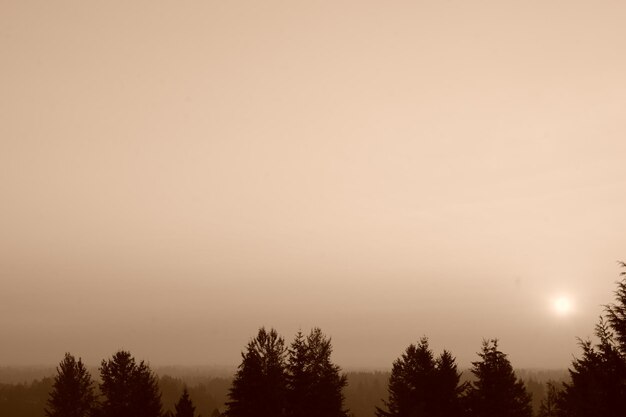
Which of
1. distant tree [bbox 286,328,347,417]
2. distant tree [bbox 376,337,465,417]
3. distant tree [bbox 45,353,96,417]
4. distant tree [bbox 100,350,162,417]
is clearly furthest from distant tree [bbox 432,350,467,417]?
distant tree [bbox 45,353,96,417]

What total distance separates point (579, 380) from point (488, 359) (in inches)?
328

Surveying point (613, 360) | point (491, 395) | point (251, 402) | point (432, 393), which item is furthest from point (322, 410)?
point (613, 360)

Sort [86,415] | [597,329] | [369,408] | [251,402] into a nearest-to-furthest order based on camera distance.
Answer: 1. [597,329]
2. [251,402]
3. [86,415]
4. [369,408]

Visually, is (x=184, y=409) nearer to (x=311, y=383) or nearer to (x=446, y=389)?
(x=311, y=383)

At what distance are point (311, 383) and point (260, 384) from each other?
169 inches

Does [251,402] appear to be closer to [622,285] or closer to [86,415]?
[622,285]

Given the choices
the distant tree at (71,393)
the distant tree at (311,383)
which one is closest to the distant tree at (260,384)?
the distant tree at (311,383)

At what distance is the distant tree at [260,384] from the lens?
116ft

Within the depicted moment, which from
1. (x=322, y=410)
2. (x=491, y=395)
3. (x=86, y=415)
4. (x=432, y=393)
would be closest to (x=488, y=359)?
(x=491, y=395)

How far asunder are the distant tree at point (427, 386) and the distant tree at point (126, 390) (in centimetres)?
1785

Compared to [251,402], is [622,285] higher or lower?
higher

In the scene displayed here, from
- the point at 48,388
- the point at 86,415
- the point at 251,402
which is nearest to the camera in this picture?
the point at 251,402

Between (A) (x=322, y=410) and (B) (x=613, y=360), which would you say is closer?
(B) (x=613, y=360)

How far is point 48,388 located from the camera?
149625 mm
